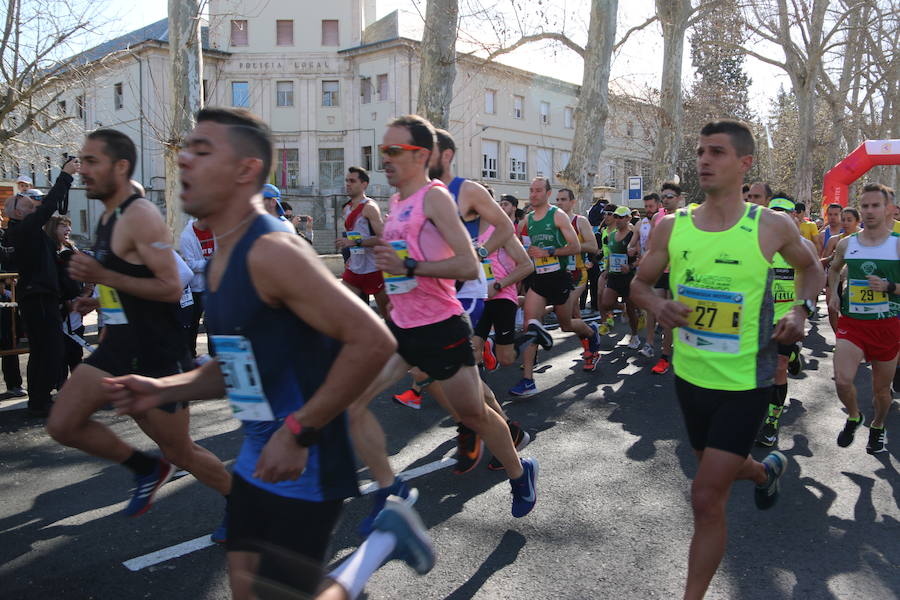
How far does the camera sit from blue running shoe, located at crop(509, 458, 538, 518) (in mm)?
3939

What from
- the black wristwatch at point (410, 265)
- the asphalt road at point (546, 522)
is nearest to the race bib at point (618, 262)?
the asphalt road at point (546, 522)

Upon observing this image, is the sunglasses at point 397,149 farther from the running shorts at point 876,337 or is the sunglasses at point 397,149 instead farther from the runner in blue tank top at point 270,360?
the running shorts at point 876,337

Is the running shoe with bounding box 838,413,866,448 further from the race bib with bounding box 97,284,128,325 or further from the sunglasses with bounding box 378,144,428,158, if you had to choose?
the race bib with bounding box 97,284,128,325

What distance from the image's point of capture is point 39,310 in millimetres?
6340

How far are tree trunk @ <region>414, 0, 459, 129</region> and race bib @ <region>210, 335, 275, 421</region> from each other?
1120 cm

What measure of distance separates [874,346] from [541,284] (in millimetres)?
3183

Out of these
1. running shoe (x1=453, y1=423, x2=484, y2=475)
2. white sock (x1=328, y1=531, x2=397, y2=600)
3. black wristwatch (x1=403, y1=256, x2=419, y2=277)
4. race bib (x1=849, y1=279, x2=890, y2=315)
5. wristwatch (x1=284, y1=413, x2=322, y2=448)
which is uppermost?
black wristwatch (x1=403, y1=256, x2=419, y2=277)

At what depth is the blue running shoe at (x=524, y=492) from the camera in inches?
155

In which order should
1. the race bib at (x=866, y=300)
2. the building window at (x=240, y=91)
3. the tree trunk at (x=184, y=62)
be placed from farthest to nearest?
the building window at (x=240, y=91) < the tree trunk at (x=184, y=62) < the race bib at (x=866, y=300)

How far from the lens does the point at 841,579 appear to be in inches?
Result: 135

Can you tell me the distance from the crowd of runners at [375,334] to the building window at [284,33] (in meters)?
39.6

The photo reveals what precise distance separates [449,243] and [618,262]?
716 cm

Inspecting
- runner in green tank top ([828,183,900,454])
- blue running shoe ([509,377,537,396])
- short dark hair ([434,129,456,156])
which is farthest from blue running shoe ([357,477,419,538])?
runner in green tank top ([828,183,900,454])

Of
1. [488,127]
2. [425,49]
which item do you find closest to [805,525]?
[425,49]
